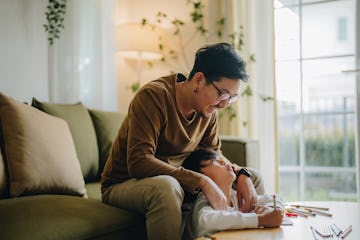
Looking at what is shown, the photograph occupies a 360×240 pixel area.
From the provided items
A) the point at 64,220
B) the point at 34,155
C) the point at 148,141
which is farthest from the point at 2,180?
the point at 148,141

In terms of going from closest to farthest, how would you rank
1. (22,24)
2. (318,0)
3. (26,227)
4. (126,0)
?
(26,227) → (22,24) → (318,0) → (126,0)

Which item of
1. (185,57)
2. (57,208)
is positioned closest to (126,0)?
(185,57)

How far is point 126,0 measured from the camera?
11.9 ft

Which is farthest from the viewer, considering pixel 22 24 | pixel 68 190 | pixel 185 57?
pixel 185 57

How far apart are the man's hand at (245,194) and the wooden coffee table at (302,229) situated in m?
0.19

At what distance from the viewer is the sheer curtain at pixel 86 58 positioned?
9.20 ft

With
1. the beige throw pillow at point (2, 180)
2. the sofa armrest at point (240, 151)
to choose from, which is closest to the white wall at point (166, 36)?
the sofa armrest at point (240, 151)

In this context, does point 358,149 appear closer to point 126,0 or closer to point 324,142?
point 324,142

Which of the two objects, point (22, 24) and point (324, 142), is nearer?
point (22, 24)

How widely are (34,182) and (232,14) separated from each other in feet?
6.45

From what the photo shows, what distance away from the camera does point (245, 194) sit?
1.58 meters

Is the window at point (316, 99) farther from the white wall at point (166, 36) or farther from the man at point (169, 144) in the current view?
the man at point (169, 144)

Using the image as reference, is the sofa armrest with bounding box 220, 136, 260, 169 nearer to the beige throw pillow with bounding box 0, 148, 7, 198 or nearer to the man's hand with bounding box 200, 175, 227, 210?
the man's hand with bounding box 200, 175, 227, 210

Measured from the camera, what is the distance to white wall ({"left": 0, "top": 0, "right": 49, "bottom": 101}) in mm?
2459
